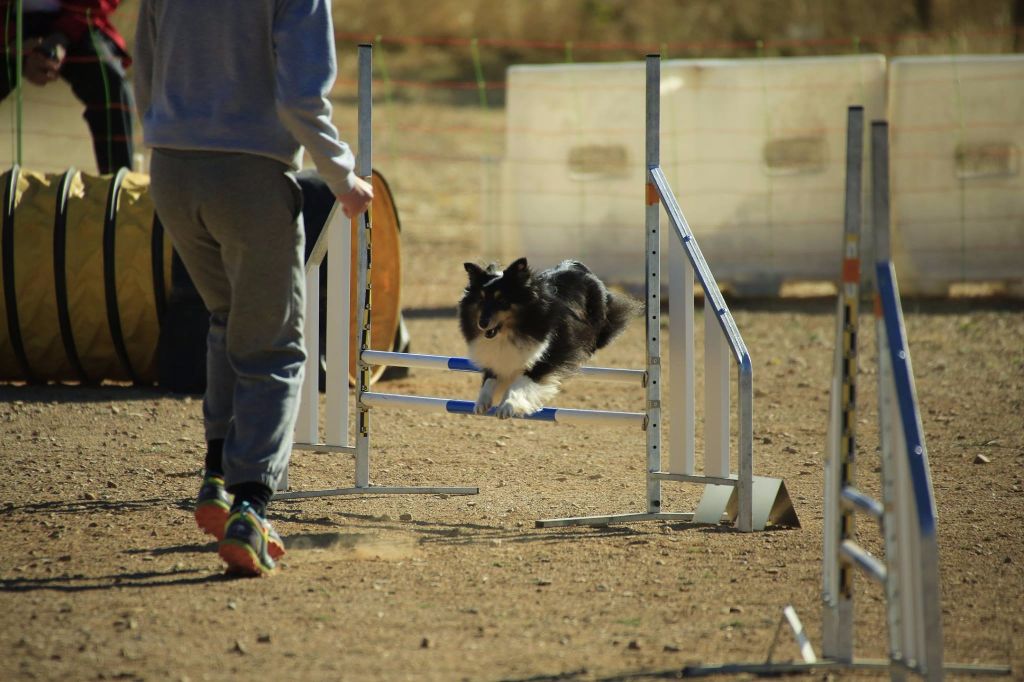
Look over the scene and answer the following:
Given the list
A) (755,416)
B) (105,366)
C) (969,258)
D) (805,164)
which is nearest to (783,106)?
(805,164)

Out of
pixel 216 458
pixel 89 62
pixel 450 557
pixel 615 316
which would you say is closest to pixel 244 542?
pixel 216 458

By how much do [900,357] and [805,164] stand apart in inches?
334

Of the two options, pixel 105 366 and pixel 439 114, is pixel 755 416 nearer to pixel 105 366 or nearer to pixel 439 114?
pixel 105 366

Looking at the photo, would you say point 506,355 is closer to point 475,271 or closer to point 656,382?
point 475,271

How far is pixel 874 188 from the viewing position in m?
2.74

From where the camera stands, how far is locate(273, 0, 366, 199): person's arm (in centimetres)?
351

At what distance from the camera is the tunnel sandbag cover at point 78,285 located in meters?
7.02

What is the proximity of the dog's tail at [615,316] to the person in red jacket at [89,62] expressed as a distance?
4054mm

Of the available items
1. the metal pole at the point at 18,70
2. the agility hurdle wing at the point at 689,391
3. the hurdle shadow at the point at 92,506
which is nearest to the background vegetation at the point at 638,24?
the metal pole at the point at 18,70

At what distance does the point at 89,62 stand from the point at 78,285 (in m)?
2.10

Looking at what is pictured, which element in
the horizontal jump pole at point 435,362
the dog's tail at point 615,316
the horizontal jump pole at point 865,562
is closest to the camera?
the horizontal jump pole at point 865,562

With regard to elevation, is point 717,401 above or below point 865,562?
above

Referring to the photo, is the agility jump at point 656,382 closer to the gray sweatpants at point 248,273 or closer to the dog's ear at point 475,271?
the dog's ear at point 475,271

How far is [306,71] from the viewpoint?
353 cm
